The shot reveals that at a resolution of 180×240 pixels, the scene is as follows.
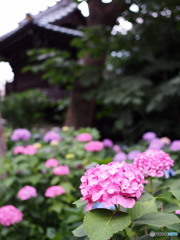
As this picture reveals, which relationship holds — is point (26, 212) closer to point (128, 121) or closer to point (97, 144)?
point (97, 144)

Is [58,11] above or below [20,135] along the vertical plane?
above

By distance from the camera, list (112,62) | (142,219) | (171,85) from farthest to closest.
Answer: (112,62) → (171,85) → (142,219)

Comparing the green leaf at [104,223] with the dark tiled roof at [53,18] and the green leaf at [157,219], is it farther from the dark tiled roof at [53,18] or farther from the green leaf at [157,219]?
the dark tiled roof at [53,18]

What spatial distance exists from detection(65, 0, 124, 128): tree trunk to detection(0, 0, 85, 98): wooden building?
0.44 meters

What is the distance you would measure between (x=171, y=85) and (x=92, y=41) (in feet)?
3.68

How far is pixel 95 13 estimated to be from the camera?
4285 mm

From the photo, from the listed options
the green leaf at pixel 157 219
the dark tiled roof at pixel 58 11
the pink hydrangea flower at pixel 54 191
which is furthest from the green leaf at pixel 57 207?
the dark tiled roof at pixel 58 11

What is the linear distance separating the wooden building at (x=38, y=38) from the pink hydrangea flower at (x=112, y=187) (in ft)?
13.4

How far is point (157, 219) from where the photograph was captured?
705mm

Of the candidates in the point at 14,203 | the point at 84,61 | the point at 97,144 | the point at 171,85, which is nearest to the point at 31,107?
the point at 84,61

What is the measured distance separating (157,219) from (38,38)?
19.7ft

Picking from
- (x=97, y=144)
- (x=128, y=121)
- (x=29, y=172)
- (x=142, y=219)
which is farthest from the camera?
(x=128, y=121)

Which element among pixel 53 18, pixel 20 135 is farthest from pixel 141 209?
pixel 53 18

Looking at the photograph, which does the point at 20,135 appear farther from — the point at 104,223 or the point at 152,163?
the point at 104,223
